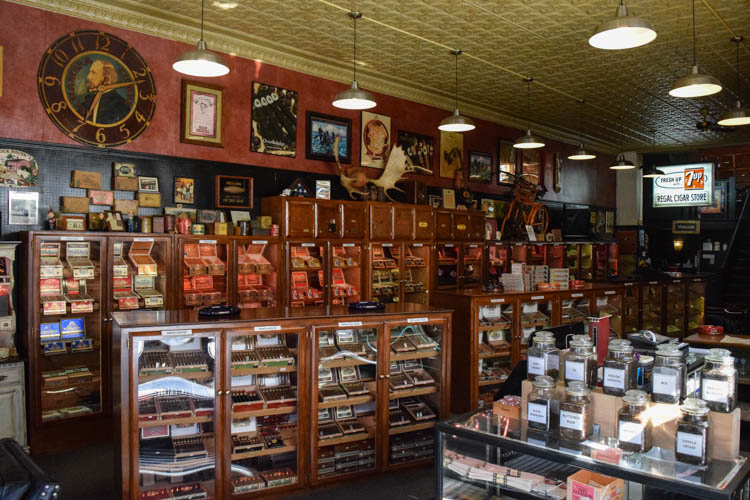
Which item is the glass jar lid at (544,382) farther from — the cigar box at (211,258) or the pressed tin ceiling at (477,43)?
the pressed tin ceiling at (477,43)

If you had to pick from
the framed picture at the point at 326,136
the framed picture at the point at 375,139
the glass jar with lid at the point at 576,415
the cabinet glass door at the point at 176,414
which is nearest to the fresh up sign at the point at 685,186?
the framed picture at the point at 375,139

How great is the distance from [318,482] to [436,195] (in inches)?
239

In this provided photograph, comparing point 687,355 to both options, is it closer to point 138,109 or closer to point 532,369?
point 532,369

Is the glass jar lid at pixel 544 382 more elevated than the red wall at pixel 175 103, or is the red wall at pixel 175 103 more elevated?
the red wall at pixel 175 103

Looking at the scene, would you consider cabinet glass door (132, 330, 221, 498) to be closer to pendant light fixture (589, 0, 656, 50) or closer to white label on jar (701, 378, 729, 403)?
white label on jar (701, 378, 729, 403)

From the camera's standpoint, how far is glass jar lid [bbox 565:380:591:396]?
2.58 metres

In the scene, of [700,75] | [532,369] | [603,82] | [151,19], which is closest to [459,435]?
[532,369]

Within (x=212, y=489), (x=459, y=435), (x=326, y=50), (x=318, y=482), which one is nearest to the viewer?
(x=459, y=435)

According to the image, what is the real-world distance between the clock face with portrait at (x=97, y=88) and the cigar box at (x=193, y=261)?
4.52ft

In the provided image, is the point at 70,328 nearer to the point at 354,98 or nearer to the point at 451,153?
the point at 354,98

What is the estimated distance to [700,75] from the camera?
4.97m

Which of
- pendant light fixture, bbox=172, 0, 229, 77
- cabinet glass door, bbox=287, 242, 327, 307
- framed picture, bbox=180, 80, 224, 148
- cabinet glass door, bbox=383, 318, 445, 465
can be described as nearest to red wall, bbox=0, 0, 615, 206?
framed picture, bbox=180, 80, 224, 148

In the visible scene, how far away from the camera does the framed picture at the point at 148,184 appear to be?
6.08m

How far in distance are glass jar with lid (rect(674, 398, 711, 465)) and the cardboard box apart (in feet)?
18.5
